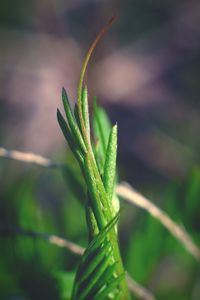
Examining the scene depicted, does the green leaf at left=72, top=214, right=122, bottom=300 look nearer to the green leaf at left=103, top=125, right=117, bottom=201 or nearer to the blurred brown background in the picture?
the green leaf at left=103, top=125, right=117, bottom=201

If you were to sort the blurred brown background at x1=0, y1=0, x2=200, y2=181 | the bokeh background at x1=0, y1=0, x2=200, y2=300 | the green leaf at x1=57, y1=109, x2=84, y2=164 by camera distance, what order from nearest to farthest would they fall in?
1. the green leaf at x1=57, y1=109, x2=84, y2=164
2. the bokeh background at x1=0, y1=0, x2=200, y2=300
3. the blurred brown background at x1=0, y1=0, x2=200, y2=181

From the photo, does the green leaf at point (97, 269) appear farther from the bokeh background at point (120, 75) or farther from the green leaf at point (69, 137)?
the bokeh background at point (120, 75)

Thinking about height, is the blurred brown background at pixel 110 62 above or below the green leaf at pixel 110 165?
above

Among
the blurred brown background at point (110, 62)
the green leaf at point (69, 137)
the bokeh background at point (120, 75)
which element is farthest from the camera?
the blurred brown background at point (110, 62)

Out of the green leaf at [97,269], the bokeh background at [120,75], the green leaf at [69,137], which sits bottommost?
the green leaf at [97,269]

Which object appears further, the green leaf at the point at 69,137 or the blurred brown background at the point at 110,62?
the blurred brown background at the point at 110,62

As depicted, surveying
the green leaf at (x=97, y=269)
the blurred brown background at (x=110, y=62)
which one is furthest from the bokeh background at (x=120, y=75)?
the green leaf at (x=97, y=269)

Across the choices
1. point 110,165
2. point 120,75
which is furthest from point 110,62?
point 110,165

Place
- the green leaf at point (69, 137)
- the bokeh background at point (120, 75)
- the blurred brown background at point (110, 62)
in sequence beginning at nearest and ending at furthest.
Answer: the green leaf at point (69, 137) → the bokeh background at point (120, 75) → the blurred brown background at point (110, 62)

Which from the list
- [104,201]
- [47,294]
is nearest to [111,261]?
[104,201]

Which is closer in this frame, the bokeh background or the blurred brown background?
the bokeh background

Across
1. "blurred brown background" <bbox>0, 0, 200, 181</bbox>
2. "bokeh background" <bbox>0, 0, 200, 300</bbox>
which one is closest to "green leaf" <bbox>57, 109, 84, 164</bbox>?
"bokeh background" <bbox>0, 0, 200, 300</bbox>

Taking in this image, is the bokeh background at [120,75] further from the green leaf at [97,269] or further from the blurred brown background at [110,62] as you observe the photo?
the green leaf at [97,269]

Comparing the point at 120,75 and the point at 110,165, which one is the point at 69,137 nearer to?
the point at 110,165
